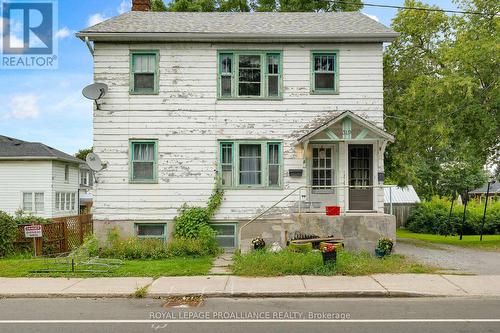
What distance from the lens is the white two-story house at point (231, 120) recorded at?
1627cm

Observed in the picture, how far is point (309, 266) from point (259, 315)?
154 inches

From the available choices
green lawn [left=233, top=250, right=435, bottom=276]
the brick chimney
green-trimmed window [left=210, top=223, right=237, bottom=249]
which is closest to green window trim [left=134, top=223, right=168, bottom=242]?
green-trimmed window [left=210, top=223, right=237, bottom=249]

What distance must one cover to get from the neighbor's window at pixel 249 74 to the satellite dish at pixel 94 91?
392 cm

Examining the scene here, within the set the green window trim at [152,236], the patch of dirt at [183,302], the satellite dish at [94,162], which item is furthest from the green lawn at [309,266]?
the satellite dish at [94,162]

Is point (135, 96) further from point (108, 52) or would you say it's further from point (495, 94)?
point (495, 94)

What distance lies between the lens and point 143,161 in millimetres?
16391

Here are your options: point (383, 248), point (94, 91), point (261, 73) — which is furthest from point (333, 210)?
point (94, 91)

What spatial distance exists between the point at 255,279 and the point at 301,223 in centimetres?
387

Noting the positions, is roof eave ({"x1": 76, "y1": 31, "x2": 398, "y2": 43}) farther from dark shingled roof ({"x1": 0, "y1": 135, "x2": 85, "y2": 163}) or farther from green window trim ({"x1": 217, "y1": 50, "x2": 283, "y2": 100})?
dark shingled roof ({"x1": 0, "y1": 135, "x2": 85, "y2": 163})

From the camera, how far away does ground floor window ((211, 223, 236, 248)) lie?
53.8 ft

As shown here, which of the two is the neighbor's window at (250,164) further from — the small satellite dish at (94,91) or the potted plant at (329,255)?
the potted plant at (329,255)

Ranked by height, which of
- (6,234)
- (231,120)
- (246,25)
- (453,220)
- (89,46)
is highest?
(246,25)

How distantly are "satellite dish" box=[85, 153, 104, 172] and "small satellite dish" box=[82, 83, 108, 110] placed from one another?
6.21ft

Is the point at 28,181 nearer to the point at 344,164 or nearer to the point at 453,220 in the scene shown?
the point at 344,164
